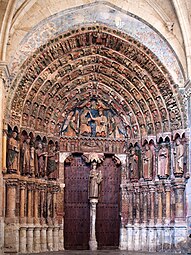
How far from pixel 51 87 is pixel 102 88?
1.78 meters

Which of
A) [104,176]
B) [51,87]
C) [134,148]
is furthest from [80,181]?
[51,87]

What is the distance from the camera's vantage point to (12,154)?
16062 mm

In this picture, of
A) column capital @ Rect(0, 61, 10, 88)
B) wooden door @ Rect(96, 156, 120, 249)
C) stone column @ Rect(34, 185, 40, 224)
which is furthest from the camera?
wooden door @ Rect(96, 156, 120, 249)

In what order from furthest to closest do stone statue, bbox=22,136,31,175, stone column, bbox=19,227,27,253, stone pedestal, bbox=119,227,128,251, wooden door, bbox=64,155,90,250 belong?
wooden door, bbox=64,155,90,250
stone pedestal, bbox=119,227,128,251
stone statue, bbox=22,136,31,175
stone column, bbox=19,227,27,253

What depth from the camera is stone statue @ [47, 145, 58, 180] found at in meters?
17.6

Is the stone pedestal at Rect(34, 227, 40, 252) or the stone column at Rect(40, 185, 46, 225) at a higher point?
the stone column at Rect(40, 185, 46, 225)

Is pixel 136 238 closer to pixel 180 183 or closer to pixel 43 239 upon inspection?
pixel 180 183

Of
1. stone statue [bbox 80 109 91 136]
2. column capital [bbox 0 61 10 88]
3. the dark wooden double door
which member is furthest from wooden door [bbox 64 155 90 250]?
column capital [bbox 0 61 10 88]

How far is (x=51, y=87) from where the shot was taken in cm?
1744

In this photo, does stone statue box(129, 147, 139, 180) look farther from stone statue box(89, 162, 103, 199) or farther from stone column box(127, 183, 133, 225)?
stone statue box(89, 162, 103, 199)

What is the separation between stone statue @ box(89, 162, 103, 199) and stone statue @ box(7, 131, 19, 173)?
9.62 feet

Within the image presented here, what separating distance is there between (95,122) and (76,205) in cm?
262

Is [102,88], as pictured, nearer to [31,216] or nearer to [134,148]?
[134,148]

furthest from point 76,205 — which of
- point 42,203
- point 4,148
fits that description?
point 4,148
